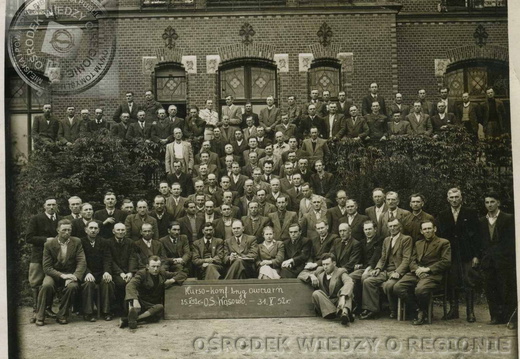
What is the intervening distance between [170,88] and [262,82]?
3.65 feet

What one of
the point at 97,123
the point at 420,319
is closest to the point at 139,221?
the point at 97,123

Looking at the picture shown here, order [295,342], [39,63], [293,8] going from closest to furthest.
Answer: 1. [295,342]
2. [39,63]
3. [293,8]

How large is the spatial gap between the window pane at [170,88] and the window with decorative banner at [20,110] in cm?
133

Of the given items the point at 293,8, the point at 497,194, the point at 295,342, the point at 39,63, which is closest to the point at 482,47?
the point at 497,194

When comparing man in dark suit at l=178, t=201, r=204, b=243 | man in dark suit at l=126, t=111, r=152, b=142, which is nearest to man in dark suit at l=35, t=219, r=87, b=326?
man in dark suit at l=178, t=201, r=204, b=243

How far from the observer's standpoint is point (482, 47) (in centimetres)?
681

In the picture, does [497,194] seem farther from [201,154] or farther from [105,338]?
[105,338]

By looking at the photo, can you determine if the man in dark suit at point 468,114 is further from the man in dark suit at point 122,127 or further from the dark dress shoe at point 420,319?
the man in dark suit at point 122,127

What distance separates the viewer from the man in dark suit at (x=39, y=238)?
21.0ft

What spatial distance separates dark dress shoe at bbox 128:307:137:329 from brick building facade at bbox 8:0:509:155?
2.22m

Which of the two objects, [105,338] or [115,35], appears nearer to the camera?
[105,338]

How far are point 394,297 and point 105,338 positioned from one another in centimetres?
289

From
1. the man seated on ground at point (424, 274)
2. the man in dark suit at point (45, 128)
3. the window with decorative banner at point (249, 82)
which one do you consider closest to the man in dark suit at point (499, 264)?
the man seated on ground at point (424, 274)

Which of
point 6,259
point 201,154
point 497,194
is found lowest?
point 6,259
